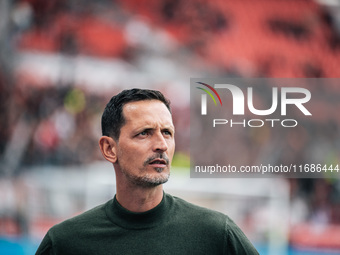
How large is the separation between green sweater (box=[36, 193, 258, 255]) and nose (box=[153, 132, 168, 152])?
170mm

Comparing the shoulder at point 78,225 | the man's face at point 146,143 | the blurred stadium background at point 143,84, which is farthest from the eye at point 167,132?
the blurred stadium background at point 143,84

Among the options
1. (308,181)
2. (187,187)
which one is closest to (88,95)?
(187,187)

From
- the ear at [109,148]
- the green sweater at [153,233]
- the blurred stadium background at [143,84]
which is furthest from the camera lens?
the blurred stadium background at [143,84]

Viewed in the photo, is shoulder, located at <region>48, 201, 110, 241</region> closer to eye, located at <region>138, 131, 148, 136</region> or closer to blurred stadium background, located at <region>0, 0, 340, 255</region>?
eye, located at <region>138, 131, 148, 136</region>

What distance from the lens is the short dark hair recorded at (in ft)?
5.12

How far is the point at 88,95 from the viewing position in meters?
7.07

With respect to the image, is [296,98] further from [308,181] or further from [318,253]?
[318,253]

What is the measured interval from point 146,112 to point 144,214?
30cm

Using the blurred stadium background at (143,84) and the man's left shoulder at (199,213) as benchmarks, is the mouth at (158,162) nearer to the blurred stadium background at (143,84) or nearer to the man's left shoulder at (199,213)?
the man's left shoulder at (199,213)

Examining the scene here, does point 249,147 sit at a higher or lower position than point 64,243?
higher

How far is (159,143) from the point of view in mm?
1491

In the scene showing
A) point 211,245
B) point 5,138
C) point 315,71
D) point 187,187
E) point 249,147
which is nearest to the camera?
point 211,245

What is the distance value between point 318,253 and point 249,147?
167 centimetres

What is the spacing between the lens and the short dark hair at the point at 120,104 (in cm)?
156
